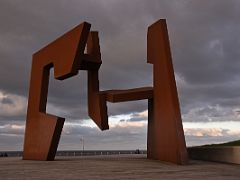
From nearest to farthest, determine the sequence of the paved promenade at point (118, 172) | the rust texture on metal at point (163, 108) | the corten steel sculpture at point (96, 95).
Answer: the paved promenade at point (118, 172) < the rust texture on metal at point (163, 108) < the corten steel sculpture at point (96, 95)

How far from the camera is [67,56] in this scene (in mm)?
18969

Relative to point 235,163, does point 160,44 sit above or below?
above

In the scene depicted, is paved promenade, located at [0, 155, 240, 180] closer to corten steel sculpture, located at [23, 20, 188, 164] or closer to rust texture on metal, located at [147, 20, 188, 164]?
rust texture on metal, located at [147, 20, 188, 164]

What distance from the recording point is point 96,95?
20.5 meters

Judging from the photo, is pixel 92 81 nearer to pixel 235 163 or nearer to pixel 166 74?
pixel 166 74

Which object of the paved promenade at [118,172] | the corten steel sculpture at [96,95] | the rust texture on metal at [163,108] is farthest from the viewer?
the corten steel sculpture at [96,95]

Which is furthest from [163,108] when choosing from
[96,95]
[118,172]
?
[118,172]

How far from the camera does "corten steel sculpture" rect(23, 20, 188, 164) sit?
17.4m

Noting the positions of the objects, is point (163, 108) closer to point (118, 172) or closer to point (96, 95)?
point (96, 95)

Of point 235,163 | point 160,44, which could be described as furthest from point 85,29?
point 235,163

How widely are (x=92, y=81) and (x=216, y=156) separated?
840cm

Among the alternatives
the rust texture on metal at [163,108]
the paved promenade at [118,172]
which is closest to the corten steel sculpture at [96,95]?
the rust texture on metal at [163,108]

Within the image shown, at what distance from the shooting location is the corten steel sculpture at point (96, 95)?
17406 mm

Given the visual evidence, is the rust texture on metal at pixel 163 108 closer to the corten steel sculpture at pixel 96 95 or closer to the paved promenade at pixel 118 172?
the corten steel sculpture at pixel 96 95
